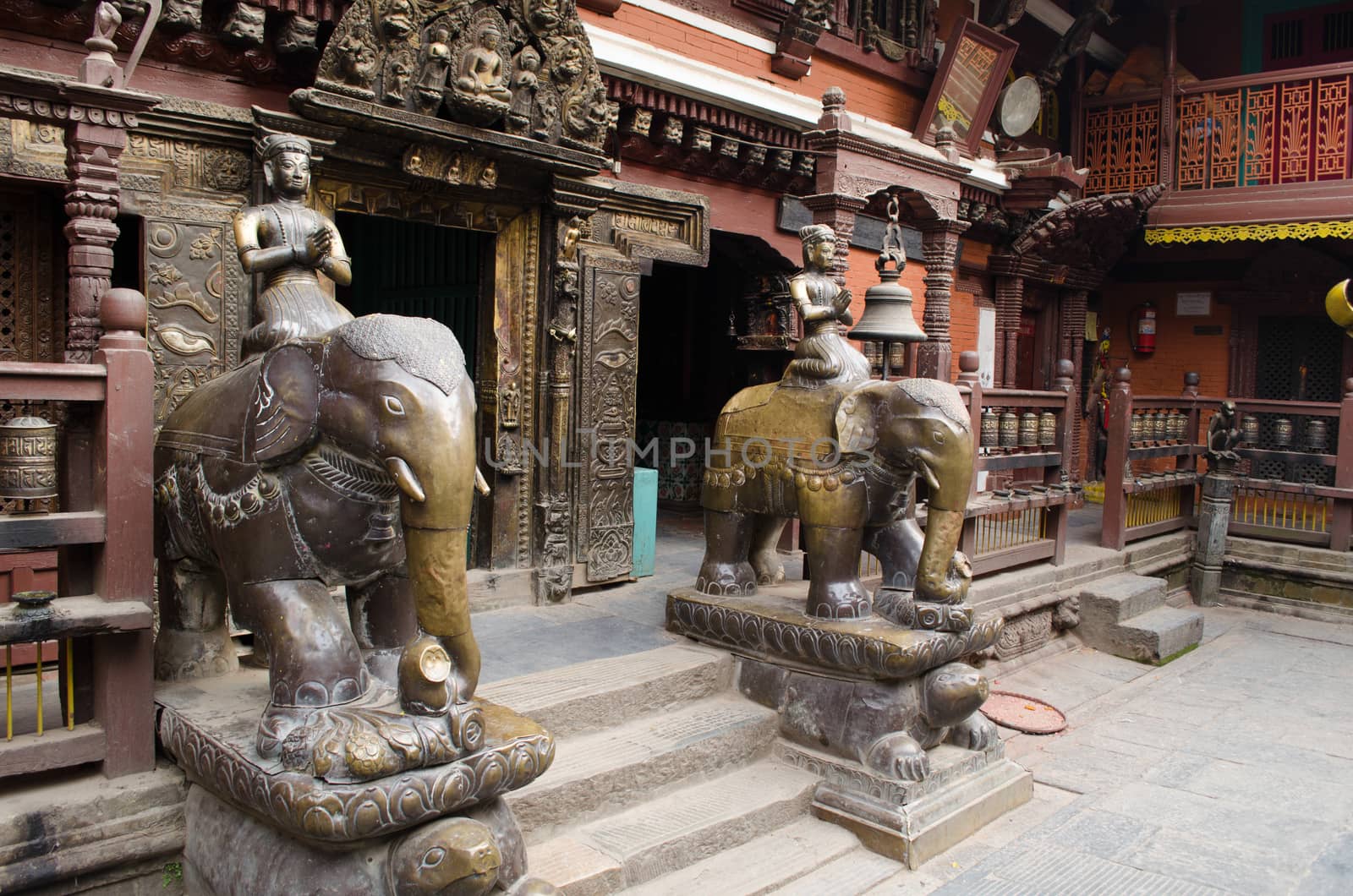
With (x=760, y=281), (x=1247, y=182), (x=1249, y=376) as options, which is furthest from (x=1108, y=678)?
(x=1249, y=376)

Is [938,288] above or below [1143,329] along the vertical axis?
below

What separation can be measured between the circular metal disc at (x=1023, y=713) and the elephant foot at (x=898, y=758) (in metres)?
1.67

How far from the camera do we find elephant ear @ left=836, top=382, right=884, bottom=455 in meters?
4.34

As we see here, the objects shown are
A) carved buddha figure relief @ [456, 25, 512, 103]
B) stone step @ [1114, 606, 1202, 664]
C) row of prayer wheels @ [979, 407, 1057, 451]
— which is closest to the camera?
carved buddha figure relief @ [456, 25, 512, 103]

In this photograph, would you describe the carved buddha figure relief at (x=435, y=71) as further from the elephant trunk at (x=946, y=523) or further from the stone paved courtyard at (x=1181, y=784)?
the stone paved courtyard at (x=1181, y=784)

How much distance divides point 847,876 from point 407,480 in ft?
7.93

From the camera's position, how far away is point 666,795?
4.00 metres

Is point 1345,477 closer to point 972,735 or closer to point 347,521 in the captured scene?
point 972,735

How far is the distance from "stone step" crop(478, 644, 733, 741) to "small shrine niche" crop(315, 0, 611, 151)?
110 inches

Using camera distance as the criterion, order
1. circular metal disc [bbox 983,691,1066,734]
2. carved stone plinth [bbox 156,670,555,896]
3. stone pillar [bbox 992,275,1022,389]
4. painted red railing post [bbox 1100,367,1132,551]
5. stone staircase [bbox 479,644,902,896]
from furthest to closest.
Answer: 1. stone pillar [bbox 992,275,1022,389]
2. painted red railing post [bbox 1100,367,1132,551]
3. circular metal disc [bbox 983,691,1066,734]
4. stone staircase [bbox 479,644,902,896]
5. carved stone plinth [bbox 156,670,555,896]

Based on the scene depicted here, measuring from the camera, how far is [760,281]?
26.3 feet

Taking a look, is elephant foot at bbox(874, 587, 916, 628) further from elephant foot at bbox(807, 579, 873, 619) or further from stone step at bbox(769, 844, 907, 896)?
stone step at bbox(769, 844, 907, 896)

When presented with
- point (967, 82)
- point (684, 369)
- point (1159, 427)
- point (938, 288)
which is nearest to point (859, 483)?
point (938, 288)

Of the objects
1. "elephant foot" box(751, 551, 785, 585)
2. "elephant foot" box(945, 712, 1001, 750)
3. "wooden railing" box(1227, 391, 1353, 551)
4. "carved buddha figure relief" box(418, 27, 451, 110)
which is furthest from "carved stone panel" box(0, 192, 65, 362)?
"wooden railing" box(1227, 391, 1353, 551)
